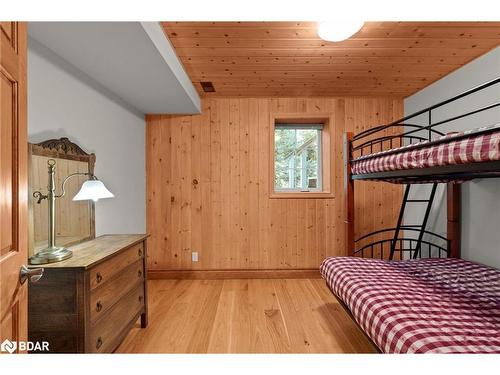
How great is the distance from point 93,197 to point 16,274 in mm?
916

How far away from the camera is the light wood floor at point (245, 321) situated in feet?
6.23

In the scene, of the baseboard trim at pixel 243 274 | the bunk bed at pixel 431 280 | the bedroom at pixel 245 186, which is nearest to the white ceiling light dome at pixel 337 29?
the bedroom at pixel 245 186

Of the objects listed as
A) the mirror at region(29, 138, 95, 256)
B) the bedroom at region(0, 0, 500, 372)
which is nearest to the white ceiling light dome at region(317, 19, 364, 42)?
the bedroom at region(0, 0, 500, 372)

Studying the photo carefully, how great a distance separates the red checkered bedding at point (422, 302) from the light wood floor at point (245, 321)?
1.31 ft

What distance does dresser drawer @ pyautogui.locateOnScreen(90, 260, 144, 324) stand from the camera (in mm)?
1438

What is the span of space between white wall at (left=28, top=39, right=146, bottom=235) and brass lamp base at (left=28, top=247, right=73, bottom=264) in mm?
660

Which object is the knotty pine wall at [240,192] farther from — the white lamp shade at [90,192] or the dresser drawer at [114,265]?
the white lamp shade at [90,192]

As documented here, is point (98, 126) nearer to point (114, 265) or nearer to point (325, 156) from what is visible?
point (114, 265)

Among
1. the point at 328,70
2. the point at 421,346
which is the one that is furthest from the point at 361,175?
the point at 421,346

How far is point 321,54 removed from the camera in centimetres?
221

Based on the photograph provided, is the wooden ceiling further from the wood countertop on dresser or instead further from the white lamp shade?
the wood countertop on dresser

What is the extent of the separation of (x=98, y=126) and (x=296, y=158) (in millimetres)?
2300
